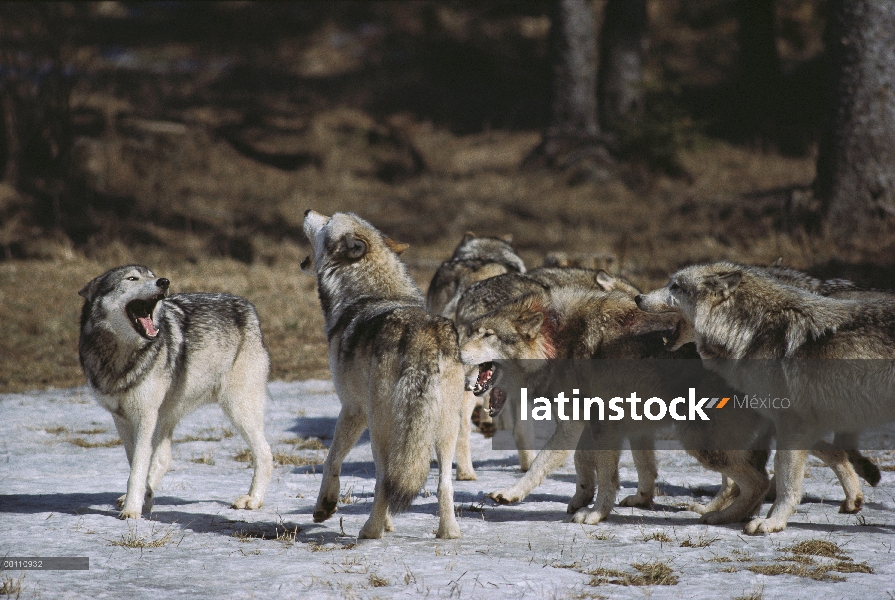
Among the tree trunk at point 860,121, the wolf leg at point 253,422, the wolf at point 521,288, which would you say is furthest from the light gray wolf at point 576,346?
the tree trunk at point 860,121

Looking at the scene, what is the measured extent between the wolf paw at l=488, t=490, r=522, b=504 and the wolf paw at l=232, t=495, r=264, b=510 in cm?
158

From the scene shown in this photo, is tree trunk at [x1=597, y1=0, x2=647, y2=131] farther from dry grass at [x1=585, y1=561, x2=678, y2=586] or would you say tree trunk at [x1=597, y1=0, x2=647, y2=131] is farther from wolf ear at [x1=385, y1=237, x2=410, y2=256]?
dry grass at [x1=585, y1=561, x2=678, y2=586]

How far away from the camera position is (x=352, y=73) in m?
27.5

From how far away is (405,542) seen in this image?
17.9ft

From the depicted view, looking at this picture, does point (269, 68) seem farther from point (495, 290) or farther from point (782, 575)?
point (782, 575)

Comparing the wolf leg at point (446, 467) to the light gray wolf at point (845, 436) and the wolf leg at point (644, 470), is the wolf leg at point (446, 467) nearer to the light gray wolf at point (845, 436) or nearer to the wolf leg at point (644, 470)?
the wolf leg at point (644, 470)

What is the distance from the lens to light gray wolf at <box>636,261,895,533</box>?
18.5ft

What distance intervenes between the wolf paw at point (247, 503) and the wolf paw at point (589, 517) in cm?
213

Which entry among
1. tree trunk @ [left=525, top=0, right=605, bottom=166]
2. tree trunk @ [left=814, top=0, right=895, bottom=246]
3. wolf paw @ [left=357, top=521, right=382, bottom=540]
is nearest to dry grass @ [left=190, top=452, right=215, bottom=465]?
wolf paw @ [left=357, top=521, right=382, bottom=540]

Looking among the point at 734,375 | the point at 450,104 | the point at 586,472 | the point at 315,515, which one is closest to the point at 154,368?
the point at 315,515

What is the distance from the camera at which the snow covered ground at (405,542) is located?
4.55 metres

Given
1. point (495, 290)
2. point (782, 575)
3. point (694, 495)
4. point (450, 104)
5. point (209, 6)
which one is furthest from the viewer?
point (209, 6)

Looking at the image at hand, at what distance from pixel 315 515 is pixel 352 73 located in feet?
76.1

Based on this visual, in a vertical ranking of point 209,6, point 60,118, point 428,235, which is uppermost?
point 209,6
